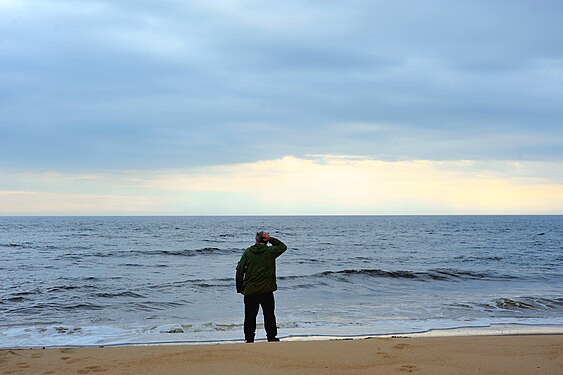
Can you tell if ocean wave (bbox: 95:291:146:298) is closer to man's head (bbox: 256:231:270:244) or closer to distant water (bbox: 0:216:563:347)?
distant water (bbox: 0:216:563:347)

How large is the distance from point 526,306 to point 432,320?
11.7 feet

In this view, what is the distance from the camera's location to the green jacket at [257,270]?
315 inches

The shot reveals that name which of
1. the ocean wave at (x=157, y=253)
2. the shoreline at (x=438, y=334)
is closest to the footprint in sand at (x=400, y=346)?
the shoreline at (x=438, y=334)

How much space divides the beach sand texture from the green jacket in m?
1.01


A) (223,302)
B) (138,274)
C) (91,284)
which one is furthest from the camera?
(138,274)

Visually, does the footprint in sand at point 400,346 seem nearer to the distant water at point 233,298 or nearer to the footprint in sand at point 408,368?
the footprint in sand at point 408,368

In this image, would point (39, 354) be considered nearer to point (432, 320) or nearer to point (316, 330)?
point (316, 330)

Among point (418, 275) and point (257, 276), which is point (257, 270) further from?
point (418, 275)

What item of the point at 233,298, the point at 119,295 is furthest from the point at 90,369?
the point at 119,295

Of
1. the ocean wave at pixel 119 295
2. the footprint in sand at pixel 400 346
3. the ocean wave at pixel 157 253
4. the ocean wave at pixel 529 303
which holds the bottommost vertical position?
the ocean wave at pixel 157 253

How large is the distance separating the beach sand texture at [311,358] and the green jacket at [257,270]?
1.01 meters

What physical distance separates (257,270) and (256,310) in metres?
0.65

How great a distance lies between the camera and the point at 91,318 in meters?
12.0

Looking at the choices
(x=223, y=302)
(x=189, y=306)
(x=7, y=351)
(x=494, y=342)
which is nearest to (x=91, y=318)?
(x=189, y=306)
